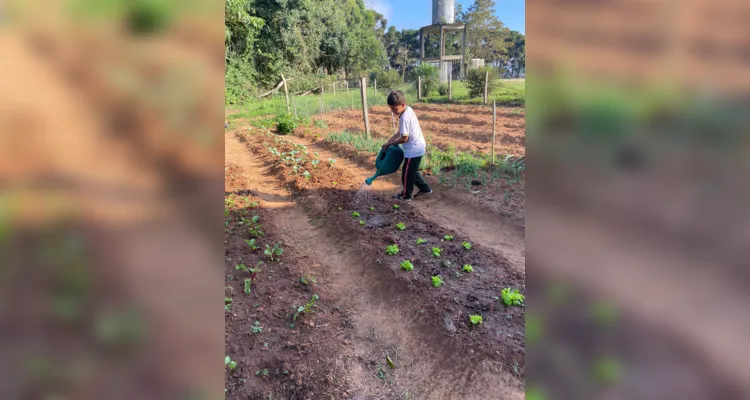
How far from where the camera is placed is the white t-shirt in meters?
5.86

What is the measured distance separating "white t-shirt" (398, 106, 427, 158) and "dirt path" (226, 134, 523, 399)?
71.5 inches

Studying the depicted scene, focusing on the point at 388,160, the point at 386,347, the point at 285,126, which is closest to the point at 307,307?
the point at 386,347

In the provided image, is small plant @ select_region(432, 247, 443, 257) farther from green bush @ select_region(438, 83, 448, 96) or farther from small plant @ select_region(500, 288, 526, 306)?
green bush @ select_region(438, 83, 448, 96)

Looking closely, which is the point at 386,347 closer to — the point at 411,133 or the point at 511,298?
the point at 511,298

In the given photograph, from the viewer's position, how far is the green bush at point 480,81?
19.2 metres

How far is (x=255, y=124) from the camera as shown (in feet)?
49.4

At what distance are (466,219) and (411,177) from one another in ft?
3.64

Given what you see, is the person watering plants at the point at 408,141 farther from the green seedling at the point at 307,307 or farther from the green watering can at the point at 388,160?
the green seedling at the point at 307,307

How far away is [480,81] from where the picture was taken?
1947 centimetres

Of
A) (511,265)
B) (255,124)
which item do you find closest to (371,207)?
(511,265)
